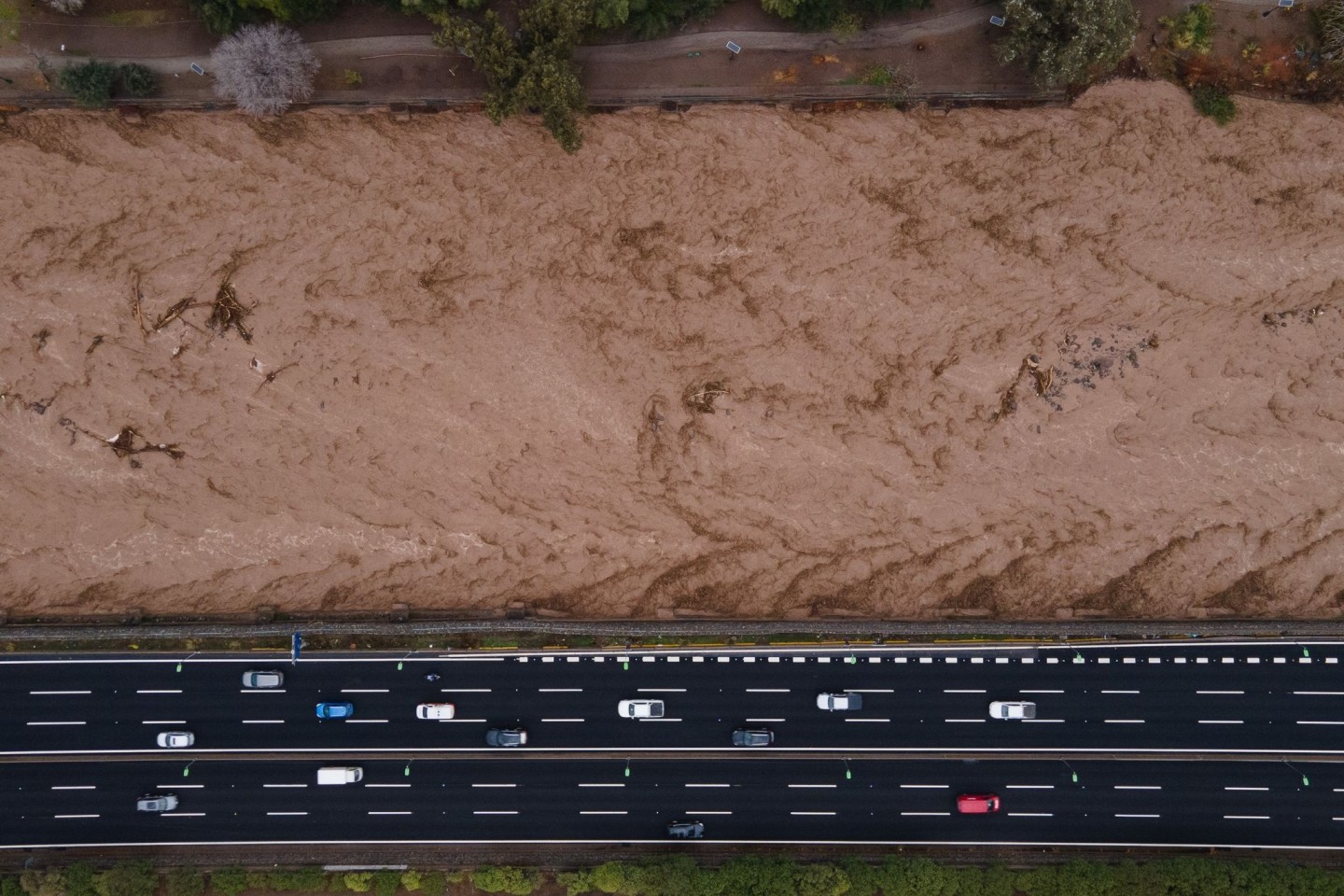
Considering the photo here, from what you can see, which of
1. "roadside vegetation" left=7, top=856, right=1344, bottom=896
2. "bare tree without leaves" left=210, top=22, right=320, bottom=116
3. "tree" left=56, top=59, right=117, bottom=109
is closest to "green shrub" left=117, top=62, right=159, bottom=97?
"tree" left=56, top=59, right=117, bottom=109

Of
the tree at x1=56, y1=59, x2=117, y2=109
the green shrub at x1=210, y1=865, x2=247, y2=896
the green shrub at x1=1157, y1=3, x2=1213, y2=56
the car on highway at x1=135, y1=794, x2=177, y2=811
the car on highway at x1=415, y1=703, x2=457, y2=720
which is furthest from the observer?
the car on highway at x1=415, y1=703, x2=457, y2=720

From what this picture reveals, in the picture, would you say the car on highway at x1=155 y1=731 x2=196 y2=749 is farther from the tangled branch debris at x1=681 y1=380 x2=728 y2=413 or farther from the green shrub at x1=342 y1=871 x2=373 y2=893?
the tangled branch debris at x1=681 y1=380 x2=728 y2=413

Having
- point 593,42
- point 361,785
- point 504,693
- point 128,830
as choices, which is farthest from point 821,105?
point 128,830

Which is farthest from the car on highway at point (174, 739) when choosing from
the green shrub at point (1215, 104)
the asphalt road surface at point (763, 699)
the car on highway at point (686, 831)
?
the green shrub at point (1215, 104)

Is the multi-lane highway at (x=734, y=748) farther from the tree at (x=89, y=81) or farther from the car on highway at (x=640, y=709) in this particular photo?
the tree at (x=89, y=81)

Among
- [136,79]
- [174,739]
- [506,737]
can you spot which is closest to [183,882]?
[174,739]

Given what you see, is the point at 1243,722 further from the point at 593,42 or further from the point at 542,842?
the point at 593,42
